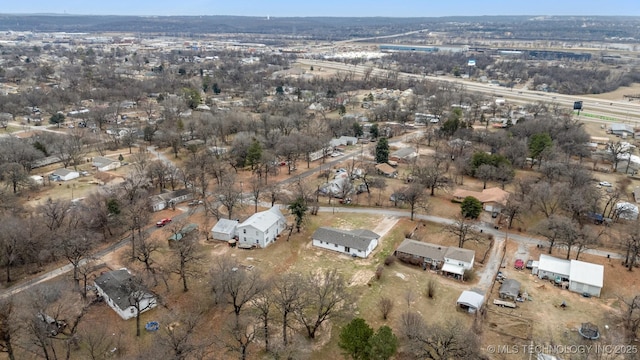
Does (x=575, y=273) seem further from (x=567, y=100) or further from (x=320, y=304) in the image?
(x=567, y=100)

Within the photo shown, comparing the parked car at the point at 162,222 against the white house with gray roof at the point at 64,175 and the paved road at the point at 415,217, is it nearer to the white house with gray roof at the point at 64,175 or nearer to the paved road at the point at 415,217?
the paved road at the point at 415,217

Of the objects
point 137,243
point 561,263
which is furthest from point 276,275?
Answer: point 561,263

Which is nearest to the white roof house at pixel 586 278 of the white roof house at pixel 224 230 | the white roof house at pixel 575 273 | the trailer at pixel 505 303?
the white roof house at pixel 575 273

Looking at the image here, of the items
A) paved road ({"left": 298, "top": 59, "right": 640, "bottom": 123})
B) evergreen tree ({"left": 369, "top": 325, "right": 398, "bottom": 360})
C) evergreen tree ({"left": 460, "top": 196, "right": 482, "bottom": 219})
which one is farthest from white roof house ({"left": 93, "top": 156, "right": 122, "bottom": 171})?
paved road ({"left": 298, "top": 59, "right": 640, "bottom": 123})

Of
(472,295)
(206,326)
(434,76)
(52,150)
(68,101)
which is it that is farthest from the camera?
(434,76)

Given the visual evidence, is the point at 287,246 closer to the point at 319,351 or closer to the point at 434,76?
the point at 319,351

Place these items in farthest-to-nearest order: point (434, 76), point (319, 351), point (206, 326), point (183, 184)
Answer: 1. point (434, 76)
2. point (183, 184)
3. point (206, 326)
4. point (319, 351)

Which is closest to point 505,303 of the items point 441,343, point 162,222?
point 441,343
